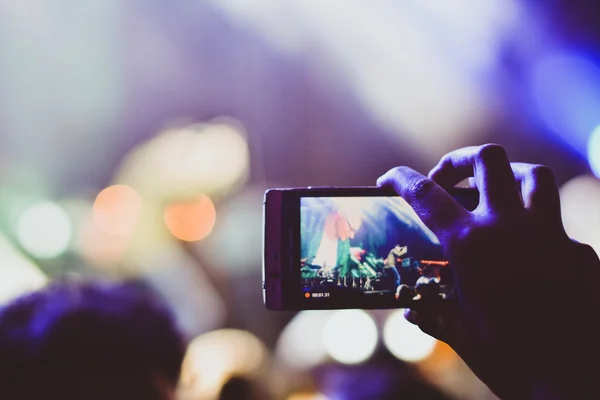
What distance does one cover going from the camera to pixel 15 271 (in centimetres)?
210

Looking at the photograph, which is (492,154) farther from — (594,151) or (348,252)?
(594,151)

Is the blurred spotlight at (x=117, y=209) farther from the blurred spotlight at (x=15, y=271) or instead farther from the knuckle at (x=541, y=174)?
the knuckle at (x=541, y=174)

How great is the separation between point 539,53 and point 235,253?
1672mm

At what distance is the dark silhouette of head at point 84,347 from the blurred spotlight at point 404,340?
1.52 meters

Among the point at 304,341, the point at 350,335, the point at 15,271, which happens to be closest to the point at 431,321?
the point at 350,335

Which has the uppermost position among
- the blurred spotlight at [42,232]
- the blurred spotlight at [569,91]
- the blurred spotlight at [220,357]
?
the blurred spotlight at [569,91]

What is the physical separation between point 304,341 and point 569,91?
1636 mm

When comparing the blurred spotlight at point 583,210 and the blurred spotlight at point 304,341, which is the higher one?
the blurred spotlight at point 583,210

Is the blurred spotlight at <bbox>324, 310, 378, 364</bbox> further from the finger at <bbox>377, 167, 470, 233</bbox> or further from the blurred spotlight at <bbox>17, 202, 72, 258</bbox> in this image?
the finger at <bbox>377, 167, 470, 233</bbox>

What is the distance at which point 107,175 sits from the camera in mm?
2189

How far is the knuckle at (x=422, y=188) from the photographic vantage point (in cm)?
44

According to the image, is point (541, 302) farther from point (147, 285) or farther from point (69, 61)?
point (69, 61)

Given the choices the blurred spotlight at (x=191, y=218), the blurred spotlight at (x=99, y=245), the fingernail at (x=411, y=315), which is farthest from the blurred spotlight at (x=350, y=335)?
the fingernail at (x=411, y=315)

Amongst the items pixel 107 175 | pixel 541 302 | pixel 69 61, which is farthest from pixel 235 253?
pixel 541 302
